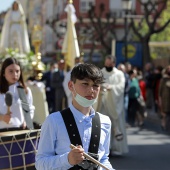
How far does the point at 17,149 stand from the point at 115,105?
7672mm

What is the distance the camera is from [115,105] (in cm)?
1435

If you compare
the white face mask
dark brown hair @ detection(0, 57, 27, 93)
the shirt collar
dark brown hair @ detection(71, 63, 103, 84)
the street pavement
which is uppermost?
dark brown hair @ detection(71, 63, 103, 84)

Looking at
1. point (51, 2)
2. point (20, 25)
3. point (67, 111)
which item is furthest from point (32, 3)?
point (67, 111)

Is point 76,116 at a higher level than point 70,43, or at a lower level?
higher

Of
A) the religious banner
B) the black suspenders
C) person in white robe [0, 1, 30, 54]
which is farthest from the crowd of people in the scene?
person in white robe [0, 1, 30, 54]

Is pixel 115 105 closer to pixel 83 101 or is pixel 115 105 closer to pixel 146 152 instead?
pixel 146 152

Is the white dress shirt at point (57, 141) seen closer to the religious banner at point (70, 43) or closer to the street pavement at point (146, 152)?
the street pavement at point (146, 152)

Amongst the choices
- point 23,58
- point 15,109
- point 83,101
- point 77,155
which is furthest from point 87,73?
point 23,58

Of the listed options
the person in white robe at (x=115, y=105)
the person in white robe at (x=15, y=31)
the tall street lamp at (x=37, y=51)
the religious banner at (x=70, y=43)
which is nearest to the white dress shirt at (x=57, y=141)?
the person in white robe at (x=115, y=105)

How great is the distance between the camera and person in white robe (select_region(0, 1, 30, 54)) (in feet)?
77.0

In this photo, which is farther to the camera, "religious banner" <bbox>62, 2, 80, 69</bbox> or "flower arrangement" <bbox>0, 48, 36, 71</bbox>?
"religious banner" <bbox>62, 2, 80, 69</bbox>

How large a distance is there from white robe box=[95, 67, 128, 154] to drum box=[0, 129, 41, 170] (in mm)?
7261

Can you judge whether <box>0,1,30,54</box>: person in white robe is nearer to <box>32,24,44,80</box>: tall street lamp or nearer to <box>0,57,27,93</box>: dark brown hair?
<box>32,24,44,80</box>: tall street lamp

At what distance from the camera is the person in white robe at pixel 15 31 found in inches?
924
